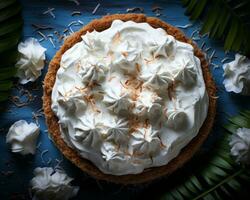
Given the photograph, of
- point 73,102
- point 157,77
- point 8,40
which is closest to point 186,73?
point 157,77

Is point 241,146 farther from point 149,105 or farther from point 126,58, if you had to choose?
point 126,58

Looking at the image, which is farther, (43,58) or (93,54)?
(43,58)

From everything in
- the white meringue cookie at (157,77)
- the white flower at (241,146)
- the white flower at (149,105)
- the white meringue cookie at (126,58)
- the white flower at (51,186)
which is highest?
the white meringue cookie at (126,58)

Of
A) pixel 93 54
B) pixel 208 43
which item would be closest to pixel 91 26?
pixel 93 54

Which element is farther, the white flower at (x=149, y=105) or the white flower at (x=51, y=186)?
the white flower at (x=51, y=186)

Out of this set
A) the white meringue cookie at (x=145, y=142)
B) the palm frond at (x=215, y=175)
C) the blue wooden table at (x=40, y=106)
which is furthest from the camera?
the blue wooden table at (x=40, y=106)

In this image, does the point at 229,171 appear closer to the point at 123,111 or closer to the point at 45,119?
the point at 123,111

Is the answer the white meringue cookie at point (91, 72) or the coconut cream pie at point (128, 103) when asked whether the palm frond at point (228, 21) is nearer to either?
the coconut cream pie at point (128, 103)

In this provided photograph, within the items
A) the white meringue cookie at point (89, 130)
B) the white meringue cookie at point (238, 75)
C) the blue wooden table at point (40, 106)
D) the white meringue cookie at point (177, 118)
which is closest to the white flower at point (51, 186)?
the blue wooden table at point (40, 106)
